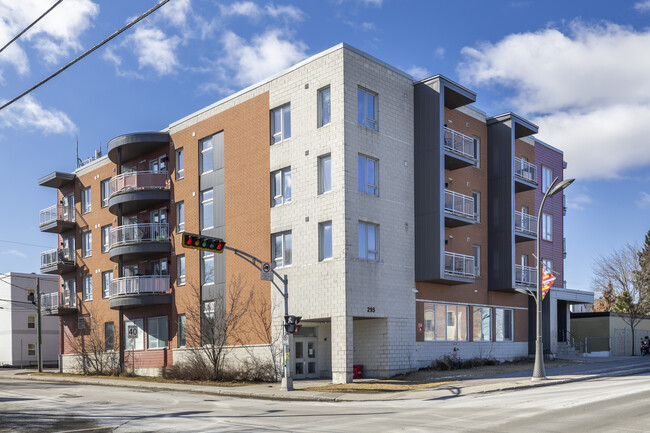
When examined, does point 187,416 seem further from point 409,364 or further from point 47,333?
point 47,333

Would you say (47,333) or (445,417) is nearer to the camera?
(445,417)

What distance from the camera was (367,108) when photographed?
29.9 meters

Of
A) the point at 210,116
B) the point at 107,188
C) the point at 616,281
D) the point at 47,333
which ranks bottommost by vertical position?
the point at 47,333

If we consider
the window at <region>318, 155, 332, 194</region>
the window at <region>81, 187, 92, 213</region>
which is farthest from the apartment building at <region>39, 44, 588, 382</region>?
the window at <region>81, 187, 92, 213</region>

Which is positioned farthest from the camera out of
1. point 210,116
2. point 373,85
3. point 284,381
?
point 210,116

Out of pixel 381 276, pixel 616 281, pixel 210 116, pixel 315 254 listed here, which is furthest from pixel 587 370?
pixel 616 281

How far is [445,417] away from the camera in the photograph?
51.8 ft

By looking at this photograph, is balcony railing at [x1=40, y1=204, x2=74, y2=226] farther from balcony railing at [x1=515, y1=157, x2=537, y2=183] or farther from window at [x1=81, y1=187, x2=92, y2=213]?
balcony railing at [x1=515, y1=157, x2=537, y2=183]

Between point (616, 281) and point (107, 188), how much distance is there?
2038 inches

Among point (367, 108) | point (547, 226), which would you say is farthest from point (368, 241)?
point (547, 226)

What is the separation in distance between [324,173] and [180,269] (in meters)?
12.6

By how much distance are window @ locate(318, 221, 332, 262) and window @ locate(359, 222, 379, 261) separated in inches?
53.2

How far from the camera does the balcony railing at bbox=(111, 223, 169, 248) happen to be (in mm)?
39000

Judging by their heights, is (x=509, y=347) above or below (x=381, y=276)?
below
